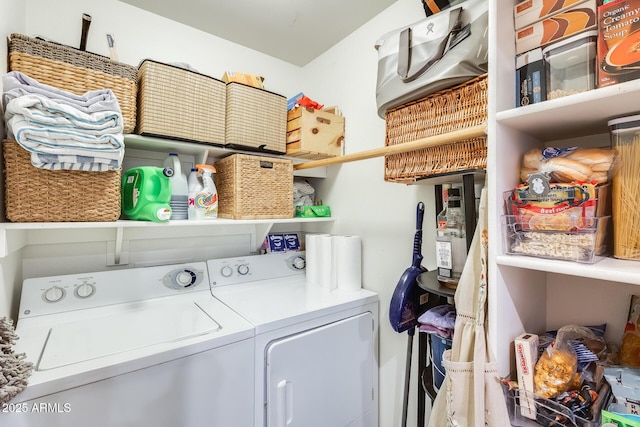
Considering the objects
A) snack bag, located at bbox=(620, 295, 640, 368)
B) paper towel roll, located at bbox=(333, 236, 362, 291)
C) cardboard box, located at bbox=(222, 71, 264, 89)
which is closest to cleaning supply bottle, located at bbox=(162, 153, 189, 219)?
cardboard box, located at bbox=(222, 71, 264, 89)

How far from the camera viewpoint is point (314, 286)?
1.83m

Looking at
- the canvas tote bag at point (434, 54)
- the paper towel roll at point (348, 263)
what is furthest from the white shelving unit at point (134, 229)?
the canvas tote bag at point (434, 54)

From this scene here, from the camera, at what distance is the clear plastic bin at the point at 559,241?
68 centimetres

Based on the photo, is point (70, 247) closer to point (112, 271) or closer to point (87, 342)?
point (112, 271)

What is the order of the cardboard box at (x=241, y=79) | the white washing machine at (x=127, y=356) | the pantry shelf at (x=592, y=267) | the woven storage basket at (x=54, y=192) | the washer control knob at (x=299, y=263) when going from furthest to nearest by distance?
1. the washer control knob at (x=299, y=263)
2. the cardboard box at (x=241, y=79)
3. the woven storage basket at (x=54, y=192)
4. the white washing machine at (x=127, y=356)
5. the pantry shelf at (x=592, y=267)

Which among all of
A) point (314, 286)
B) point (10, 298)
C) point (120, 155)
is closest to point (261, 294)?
point (314, 286)

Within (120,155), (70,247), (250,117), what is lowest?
(70,247)

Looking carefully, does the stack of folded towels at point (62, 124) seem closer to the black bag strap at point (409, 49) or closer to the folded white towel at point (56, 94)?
the folded white towel at point (56, 94)

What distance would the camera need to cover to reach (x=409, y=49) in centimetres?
116

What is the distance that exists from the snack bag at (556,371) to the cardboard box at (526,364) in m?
0.01

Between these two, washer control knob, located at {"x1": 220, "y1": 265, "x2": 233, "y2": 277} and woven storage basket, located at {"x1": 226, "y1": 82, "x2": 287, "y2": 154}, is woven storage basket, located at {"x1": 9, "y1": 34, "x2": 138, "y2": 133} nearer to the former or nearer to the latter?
woven storage basket, located at {"x1": 226, "y1": 82, "x2": 287, "y2": 154}

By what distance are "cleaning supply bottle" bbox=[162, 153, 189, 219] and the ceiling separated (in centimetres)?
91

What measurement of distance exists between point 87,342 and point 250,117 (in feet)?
4.36

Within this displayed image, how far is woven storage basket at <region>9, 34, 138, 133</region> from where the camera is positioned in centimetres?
114
